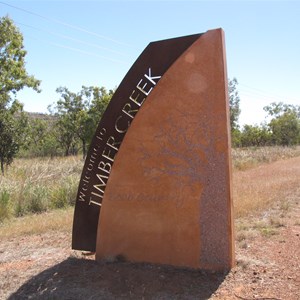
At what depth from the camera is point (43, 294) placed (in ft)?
13.8

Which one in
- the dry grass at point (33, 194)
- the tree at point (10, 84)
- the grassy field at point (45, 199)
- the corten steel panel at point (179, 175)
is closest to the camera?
the corten steel panel at point (179, 175)

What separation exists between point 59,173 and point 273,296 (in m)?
9.92

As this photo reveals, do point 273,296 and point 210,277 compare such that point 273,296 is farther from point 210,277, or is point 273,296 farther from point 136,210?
point 136,210

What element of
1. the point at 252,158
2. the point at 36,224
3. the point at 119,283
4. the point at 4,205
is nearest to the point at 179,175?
the point at 119,283

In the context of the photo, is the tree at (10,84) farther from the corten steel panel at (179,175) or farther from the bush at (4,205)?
the corten steel panel at (179,175)

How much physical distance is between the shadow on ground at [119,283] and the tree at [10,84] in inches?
461

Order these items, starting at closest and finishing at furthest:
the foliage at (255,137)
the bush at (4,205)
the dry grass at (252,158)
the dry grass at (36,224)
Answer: the dry grass at (36,224), the bush at (4,205), the dry grass at (252,158), the foliage at (255,137)

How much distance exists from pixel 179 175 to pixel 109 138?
1.12 metres

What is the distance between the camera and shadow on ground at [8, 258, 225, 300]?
13.5 feet

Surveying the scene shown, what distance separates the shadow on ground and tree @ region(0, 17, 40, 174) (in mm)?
11722

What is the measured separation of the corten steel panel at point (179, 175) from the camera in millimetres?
4539

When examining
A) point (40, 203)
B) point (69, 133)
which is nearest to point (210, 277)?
point (40, 203)

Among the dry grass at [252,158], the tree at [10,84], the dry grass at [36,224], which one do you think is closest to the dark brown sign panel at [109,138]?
the dry grass at [36,224]

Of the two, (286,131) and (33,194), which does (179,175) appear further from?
(286,131)
